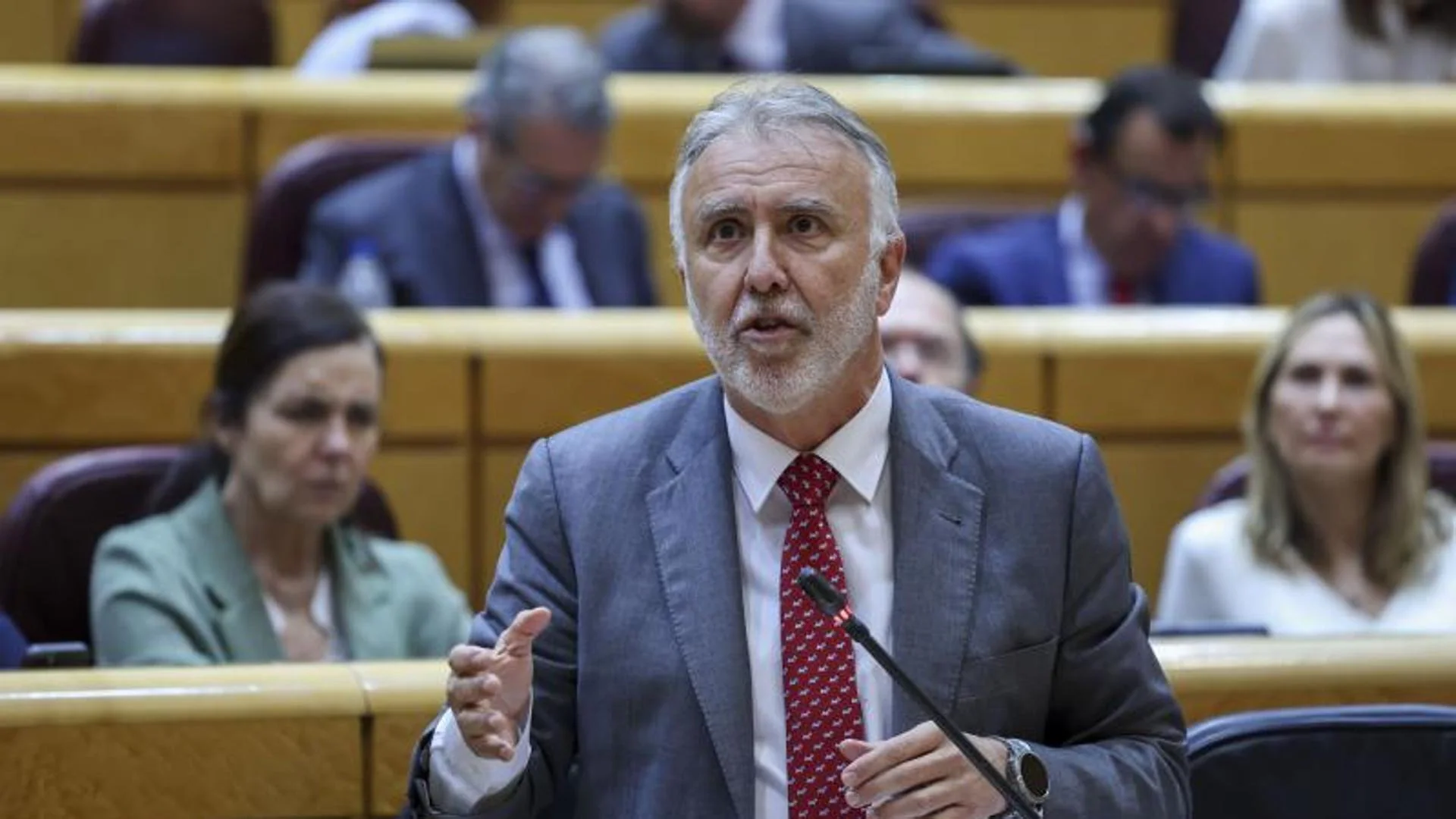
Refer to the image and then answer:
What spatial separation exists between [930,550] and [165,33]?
2.39 metres

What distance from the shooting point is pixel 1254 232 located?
12.1 feet

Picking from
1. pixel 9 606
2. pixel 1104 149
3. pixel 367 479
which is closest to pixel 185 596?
pixel 9 606

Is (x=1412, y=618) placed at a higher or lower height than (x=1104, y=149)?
lower

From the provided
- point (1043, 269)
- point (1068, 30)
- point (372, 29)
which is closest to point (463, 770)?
point (1043, 269)

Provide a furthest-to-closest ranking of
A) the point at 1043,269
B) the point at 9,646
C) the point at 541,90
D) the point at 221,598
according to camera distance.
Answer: the point at 1043,269 → the point at 541,90 → the point at 221,598 → the point at 9,646

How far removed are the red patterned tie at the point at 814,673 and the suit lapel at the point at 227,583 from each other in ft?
3.12

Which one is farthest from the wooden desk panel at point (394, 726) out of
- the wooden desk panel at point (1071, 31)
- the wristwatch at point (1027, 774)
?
the wooden desk panel at point (1071, 31)

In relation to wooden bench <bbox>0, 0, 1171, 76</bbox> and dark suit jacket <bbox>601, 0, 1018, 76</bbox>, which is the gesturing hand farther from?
wooden bench <bbox>0, 0, 1171, 76</bbox>

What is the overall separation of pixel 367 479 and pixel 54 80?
952mm

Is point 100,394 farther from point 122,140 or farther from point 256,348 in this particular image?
point 122,140

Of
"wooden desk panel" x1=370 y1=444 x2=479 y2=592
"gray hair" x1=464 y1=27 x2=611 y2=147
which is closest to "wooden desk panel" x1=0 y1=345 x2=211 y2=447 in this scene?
"wooden desk panel" x1=370 y1=444 x2=479 y2=592

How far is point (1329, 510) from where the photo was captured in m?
2.75

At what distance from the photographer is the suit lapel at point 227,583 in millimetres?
2316

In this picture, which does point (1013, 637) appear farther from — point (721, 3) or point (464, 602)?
point (721, 3)
